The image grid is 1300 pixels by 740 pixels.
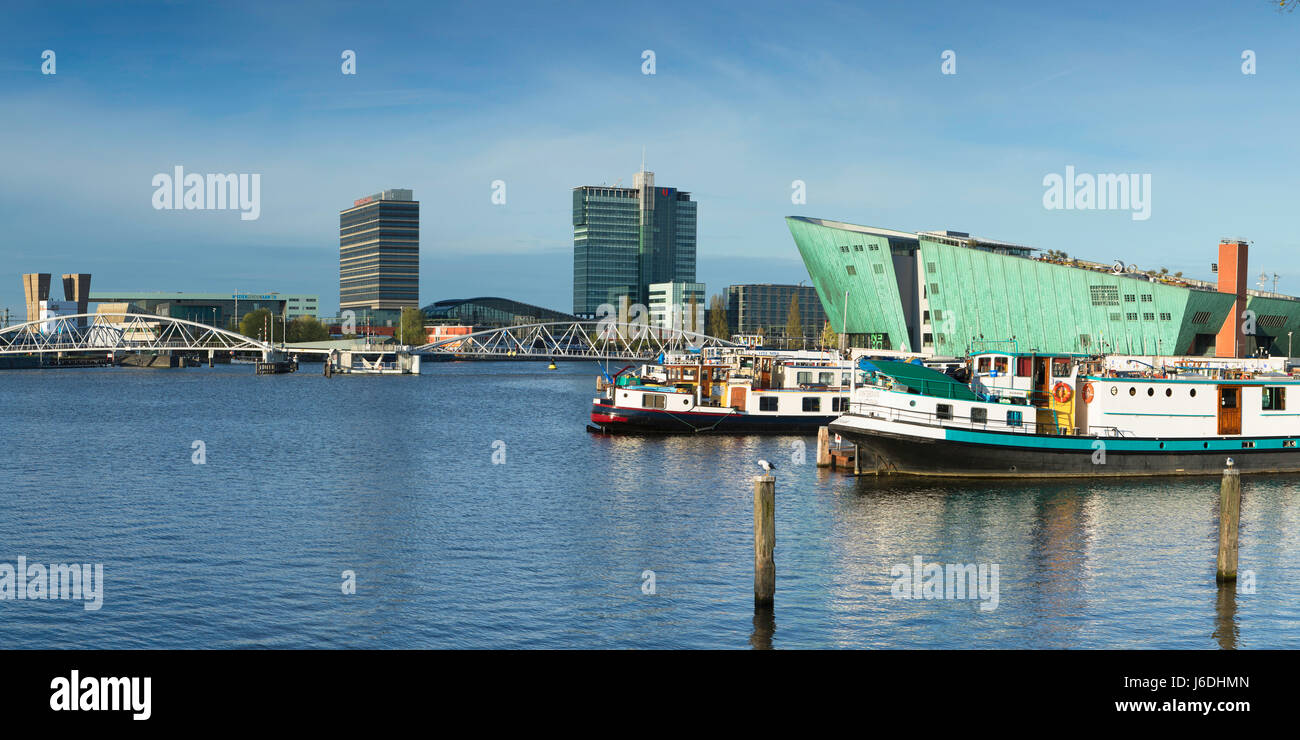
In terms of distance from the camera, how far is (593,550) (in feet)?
109

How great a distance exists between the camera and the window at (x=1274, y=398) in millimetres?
47469

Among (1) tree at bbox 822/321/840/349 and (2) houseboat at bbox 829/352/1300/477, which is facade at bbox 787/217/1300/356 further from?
(2) houseboat at bbox 829/352/1300/477

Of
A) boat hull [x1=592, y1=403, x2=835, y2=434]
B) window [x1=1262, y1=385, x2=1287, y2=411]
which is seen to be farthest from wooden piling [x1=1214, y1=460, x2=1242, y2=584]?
boat hull [x1=592, y1=403, x2=835, y2=434]

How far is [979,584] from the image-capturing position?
28.3 meters

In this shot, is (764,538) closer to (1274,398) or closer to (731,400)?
(1274,398)

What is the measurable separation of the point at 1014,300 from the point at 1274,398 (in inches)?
3096

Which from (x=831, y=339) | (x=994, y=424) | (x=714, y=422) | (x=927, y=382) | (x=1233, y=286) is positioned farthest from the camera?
(x=831, y=339)

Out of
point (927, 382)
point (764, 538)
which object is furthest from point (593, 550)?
point (927, 382)

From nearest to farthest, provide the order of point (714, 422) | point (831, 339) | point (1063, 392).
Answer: point (1063, 392), point (714, 422), point (831, 339)

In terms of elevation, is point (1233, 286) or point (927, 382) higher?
point (1233, 286)

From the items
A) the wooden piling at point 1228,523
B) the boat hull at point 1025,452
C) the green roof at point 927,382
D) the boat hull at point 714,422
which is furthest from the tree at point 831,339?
the wooden piling at point 1228,523

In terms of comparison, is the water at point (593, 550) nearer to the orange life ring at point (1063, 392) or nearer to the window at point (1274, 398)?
the window at point (1274, 398)
